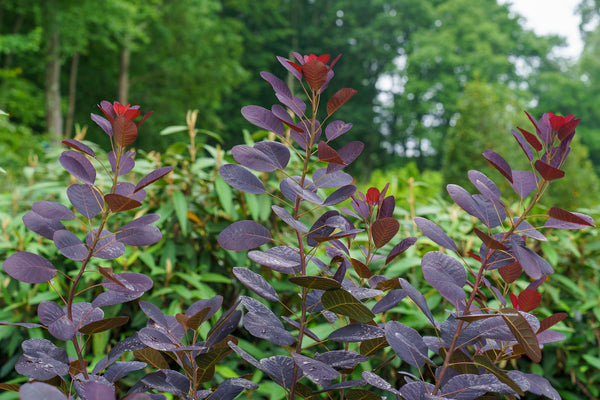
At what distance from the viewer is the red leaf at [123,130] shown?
71 cm

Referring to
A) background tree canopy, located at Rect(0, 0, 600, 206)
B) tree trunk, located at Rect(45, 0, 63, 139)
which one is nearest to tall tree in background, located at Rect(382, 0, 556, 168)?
background tree canopy, located at Rect(0, 0, 600, 206)

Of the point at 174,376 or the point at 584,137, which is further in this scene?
the point at 584,137

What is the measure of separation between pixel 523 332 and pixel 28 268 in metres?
0.75

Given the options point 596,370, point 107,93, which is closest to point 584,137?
point 107,93

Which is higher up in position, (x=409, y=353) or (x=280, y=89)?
(x=280, y=89)

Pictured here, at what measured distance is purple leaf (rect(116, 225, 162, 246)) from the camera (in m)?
0.75

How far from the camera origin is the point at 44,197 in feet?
7.52

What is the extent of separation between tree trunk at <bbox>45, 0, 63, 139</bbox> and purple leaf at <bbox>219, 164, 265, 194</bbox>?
13.5m

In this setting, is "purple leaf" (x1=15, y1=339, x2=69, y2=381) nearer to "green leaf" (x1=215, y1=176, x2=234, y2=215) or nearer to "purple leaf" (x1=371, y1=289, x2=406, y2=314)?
"purple leaf" (x1=371, y1=289, x2=406, y2=314)

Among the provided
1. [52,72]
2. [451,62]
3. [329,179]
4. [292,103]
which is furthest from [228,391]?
[451,62]

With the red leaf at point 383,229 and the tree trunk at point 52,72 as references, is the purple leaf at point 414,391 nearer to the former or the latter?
the red leaf at point 383,229

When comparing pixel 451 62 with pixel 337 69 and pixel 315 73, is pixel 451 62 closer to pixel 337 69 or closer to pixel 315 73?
pixel 337 69

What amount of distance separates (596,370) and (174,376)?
6.26 feet

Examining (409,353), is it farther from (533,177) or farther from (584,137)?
(584,137)
